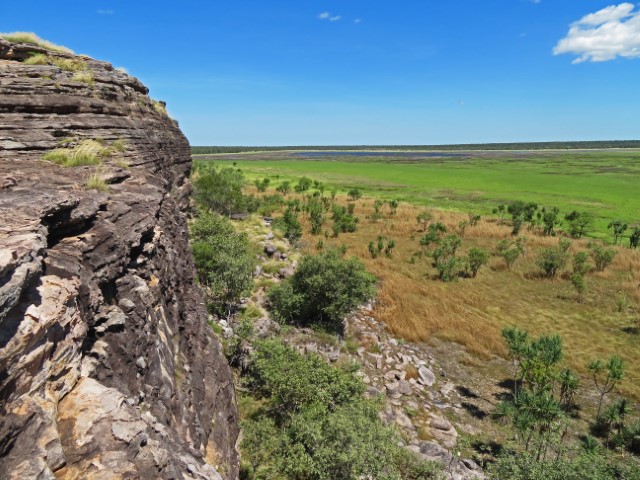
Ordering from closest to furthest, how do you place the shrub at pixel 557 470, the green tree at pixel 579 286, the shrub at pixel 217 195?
the shrub at pixel 557 470 < the green tree at pixel 579 286 < the shrub at pixel 217 195

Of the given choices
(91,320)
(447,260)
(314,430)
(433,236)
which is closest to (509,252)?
(447,260)

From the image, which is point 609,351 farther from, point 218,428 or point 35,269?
point 35,269

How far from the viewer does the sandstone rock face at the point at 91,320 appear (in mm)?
4719

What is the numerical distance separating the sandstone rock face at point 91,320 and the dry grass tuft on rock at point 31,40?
76.6 inches

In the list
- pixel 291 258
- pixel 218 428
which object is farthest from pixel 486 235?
pixel 218 428

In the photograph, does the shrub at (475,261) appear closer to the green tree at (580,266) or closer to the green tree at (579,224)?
the green tree at (580,266)

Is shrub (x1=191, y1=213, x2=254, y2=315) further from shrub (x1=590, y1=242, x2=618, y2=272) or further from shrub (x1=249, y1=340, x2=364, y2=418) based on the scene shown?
shrub (x1=590, y1=242, x2=618, y2=272)

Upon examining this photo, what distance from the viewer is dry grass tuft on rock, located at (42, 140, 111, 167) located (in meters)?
11.1

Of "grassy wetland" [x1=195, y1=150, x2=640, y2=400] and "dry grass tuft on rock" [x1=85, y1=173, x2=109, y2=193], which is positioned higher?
"dry grass tuft on rock" [x1=85, y1=173, x2=109, y2=193]

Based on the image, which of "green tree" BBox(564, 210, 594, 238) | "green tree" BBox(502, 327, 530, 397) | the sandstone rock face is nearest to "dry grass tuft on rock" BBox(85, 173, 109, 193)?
the sandstone rock face

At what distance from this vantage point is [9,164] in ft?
31.9

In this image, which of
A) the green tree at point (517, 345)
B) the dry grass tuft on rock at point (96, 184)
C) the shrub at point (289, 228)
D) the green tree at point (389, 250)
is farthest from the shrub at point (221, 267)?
the green tree at point (389, 250)

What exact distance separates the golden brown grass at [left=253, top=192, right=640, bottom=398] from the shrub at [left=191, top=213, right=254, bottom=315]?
10.8 metres

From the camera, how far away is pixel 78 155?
37.7 ft
